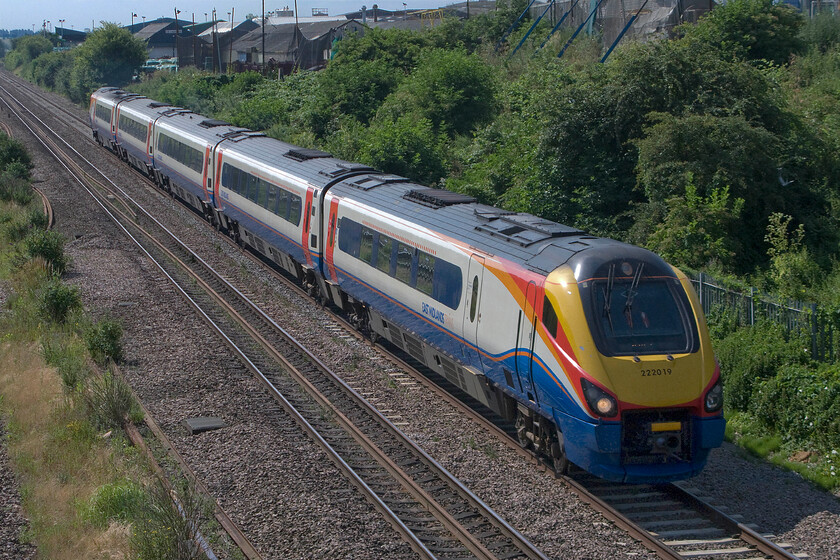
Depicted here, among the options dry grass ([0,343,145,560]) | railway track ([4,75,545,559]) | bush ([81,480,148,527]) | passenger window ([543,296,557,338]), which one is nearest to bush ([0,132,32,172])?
railway track ([4,75,545,559])

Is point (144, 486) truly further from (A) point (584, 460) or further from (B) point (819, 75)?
(B) point (819, 75)

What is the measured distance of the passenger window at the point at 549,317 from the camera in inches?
361

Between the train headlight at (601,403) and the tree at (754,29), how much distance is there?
716 inches

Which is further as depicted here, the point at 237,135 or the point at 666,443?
the point at 237,135

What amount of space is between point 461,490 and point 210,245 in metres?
14.9

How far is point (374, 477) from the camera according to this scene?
32.8 feet

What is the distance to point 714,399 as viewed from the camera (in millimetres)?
9008

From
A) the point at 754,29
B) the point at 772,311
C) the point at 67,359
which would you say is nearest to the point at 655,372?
the point at 772,311

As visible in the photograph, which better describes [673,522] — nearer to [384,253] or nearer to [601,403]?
[601,403]

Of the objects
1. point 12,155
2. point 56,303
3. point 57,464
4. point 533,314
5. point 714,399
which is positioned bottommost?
point 57,464

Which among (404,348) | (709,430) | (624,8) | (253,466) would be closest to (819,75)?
(624,8)

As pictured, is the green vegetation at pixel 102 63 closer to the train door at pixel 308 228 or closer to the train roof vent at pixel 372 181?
the train door at pixel 308 228

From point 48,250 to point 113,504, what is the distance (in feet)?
40.1

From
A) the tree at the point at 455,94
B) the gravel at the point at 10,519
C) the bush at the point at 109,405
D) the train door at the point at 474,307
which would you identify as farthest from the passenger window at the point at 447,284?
the tree at the point at 455,94
